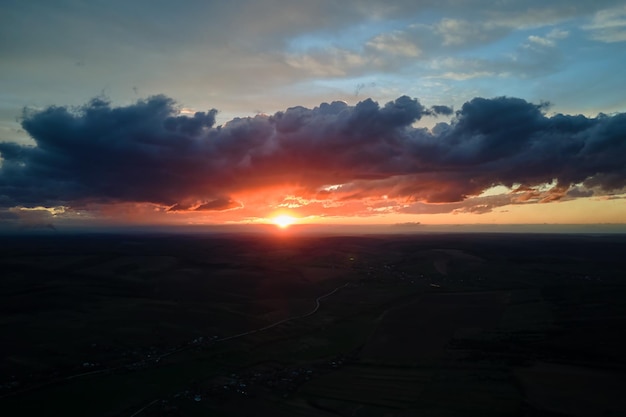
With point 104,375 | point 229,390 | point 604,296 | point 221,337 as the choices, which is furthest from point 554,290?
point 104,375

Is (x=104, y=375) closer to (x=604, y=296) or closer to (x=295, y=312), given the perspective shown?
(x=295, y=312)

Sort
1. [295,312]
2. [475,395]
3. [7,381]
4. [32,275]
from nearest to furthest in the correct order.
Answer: [475,395] < [7,381] < [295,312] < [32,275]

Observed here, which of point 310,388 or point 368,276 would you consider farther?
point 368,276

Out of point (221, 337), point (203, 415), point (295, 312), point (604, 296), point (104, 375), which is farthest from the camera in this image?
point (604, 296)

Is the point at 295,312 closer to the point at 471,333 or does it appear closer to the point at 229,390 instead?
the point at 471,333

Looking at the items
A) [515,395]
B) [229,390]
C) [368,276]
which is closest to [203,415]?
[229,390]

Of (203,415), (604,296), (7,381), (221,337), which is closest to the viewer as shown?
(203,415)
